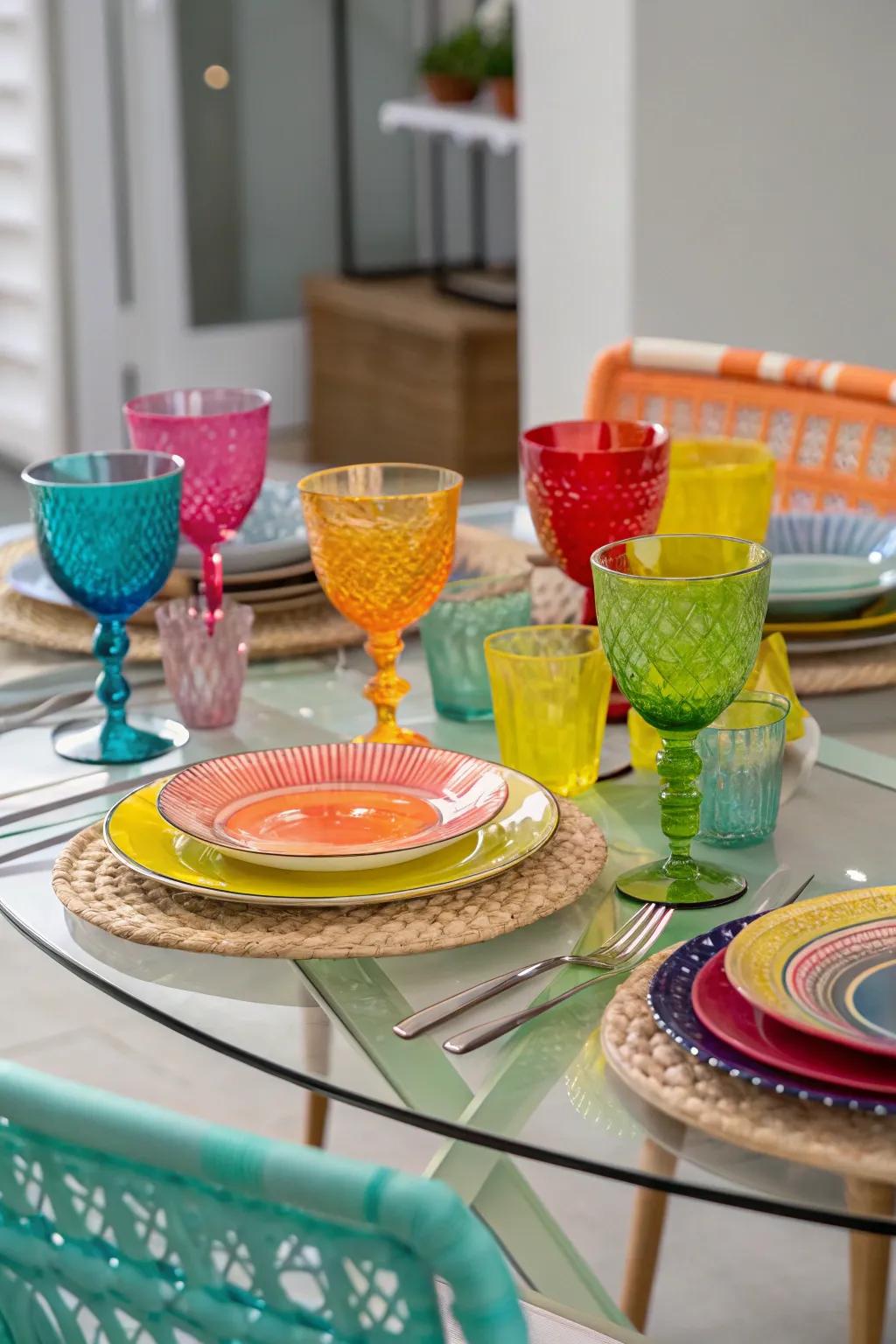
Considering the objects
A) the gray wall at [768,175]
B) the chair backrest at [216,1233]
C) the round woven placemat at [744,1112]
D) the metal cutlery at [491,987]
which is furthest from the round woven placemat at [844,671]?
the gray wall at [768,175]

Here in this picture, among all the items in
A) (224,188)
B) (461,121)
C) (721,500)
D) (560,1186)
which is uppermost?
(461,121)

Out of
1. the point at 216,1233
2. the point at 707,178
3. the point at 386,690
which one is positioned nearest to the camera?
the point at 216,1233

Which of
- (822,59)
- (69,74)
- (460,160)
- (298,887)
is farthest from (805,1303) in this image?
(460,160)

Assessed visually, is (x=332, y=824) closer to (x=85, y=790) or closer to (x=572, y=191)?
(x=85, y=790)

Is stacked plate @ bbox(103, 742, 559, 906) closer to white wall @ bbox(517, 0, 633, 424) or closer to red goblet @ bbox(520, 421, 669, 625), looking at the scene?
red goblet @ bbox(520, 421, 669, 625)

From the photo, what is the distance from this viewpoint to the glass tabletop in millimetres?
615

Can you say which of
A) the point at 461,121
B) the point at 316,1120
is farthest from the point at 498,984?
the point at 461,121

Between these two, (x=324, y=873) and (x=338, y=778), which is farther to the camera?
(x=338, y=778)

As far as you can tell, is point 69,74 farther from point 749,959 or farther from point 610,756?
point 749,959

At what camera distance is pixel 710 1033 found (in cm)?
67

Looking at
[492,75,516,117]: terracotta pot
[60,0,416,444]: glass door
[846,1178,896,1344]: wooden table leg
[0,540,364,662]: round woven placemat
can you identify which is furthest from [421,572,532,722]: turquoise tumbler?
[60,0,416,444]: glass door

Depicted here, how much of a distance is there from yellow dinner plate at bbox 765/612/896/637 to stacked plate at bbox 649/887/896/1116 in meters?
0.41

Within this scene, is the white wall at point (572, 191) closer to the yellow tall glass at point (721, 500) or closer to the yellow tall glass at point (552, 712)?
the yellow tall glass at point (721, 500)

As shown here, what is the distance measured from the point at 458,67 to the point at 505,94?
8.6 inches
